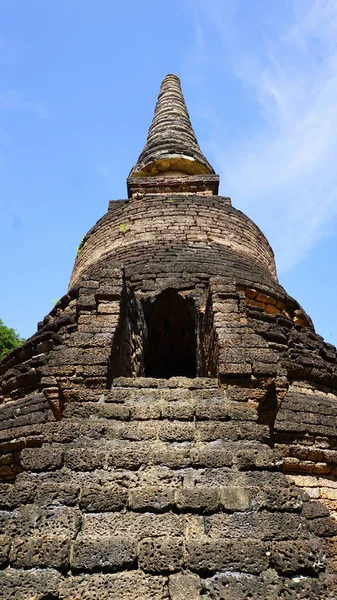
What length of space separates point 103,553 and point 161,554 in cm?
24

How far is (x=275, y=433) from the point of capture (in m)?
3.97

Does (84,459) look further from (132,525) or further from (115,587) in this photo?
(115,587)

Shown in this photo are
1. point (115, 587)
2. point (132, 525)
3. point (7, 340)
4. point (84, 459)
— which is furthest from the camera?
point (7, 340)

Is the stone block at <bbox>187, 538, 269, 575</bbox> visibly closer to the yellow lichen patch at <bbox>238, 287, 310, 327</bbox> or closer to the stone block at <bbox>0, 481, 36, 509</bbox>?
the stone block at <bbox>0, 481, 36, 509</bbox>

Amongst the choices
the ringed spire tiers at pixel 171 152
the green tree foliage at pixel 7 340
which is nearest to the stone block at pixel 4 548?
the ringed spire tiers at pixel 171 152

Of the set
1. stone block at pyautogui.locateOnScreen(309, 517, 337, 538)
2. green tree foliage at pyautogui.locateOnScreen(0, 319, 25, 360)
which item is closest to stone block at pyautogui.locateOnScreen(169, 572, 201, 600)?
stone block at pyautogui.locateOnScreen(309, 517, 337, 538)

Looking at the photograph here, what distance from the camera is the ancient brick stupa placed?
1963mm

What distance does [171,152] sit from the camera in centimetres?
1091

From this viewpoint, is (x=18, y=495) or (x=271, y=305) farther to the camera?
(x=271, y=305)

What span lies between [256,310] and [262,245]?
2.93 metres

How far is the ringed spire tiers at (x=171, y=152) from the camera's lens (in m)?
10.8

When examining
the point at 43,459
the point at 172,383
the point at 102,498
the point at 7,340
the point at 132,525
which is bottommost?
the point at 132,525

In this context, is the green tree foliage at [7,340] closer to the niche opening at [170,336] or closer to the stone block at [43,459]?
the niche opening at [170,336]

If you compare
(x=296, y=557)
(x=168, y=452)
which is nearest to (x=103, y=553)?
(x=168, y=452)
